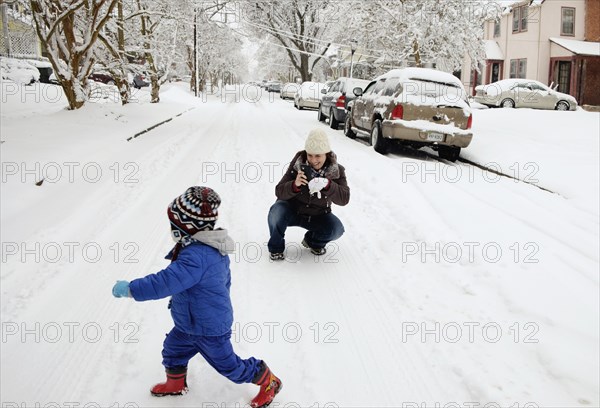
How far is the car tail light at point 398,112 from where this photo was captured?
10.1 m

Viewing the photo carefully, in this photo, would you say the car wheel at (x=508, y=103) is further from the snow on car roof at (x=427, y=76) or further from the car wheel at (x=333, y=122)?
the snow on car roof at (x=427, y=76)

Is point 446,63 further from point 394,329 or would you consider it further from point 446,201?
point 394,329

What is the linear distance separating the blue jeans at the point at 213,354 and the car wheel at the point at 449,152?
28.9ft

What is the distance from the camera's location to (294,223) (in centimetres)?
478

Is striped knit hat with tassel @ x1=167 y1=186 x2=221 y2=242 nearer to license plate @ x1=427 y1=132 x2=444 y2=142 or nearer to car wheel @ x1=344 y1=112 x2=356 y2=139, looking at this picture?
license plate @ x1=427 y1=132 x2=444 y2=142

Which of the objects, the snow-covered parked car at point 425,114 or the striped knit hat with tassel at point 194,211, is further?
the snow-covered parked car at point 425,114

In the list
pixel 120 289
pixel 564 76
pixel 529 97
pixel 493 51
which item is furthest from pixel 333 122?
pixel 493 51

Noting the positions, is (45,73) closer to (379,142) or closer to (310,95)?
(310,95)

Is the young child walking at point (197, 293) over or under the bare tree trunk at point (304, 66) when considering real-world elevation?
under

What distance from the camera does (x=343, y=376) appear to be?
2.96 m

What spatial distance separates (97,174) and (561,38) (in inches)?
1208

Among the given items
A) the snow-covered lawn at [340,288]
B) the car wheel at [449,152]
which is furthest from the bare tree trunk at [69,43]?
the car wheel at [449,152]

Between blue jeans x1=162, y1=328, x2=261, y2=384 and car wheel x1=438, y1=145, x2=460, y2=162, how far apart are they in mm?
8805

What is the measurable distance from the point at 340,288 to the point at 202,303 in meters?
1.86
